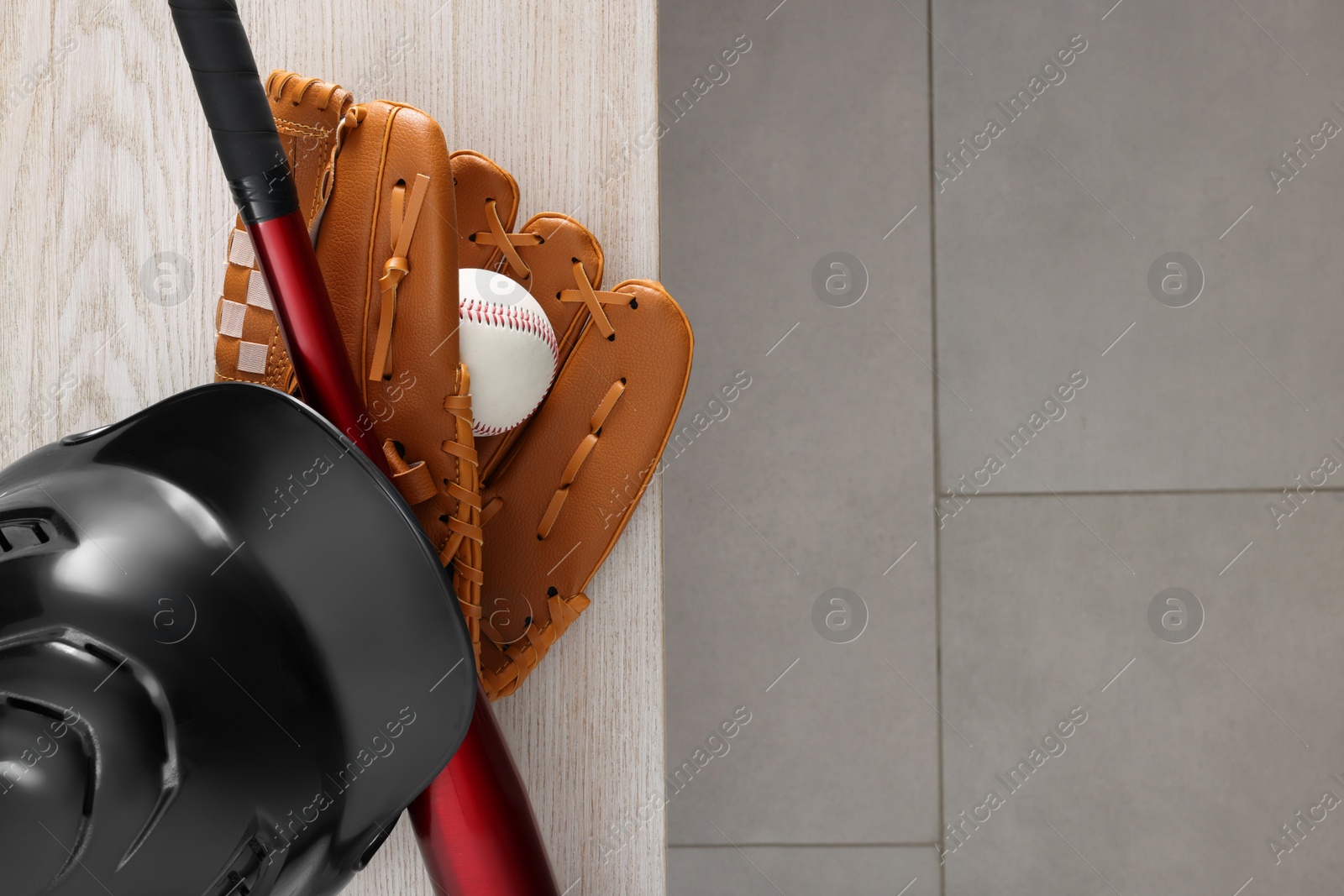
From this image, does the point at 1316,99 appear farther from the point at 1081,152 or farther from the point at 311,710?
the point at 311,710

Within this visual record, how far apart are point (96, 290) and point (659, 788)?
0.59 m

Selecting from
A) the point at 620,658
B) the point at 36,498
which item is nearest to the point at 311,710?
the point at 36,498

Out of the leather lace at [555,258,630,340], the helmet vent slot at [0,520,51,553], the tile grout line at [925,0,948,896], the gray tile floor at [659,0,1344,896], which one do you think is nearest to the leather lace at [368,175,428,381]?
the leather lace at [555,258,630,340]

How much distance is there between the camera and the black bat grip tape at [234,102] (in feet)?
1.51

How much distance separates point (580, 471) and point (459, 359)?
0.43 ft

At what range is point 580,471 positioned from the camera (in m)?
0.62

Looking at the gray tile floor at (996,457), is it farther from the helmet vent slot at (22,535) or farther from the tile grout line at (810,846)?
the helmet vent slot at (22,535)

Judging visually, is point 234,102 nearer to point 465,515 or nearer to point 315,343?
point 315,343

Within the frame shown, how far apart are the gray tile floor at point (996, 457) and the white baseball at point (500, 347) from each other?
1.95ft

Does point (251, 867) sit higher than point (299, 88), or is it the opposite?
point (299, 88)

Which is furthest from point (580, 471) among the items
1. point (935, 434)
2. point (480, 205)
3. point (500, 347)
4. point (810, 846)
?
point (810, 846)

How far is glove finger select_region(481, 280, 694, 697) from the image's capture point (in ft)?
1.99

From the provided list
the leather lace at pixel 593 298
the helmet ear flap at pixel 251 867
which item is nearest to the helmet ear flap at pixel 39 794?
the helmet ear flap at pixel 251 867

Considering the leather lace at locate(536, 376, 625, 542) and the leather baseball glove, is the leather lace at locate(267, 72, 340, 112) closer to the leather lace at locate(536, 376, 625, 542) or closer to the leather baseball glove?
the leather baseball glove
